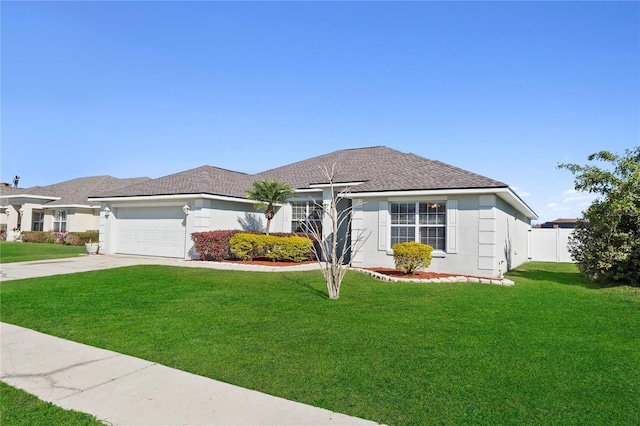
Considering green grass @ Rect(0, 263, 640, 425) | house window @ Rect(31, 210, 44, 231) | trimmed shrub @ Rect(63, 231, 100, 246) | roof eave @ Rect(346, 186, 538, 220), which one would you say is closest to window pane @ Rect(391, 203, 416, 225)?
roof eave @ Rect(346, 186, 538, 220)

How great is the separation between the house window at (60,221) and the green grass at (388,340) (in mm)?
21719

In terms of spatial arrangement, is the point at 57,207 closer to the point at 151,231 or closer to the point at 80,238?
the point at 80,238

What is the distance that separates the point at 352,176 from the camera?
1700 centimetres

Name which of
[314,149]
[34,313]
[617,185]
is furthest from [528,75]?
[34,313]

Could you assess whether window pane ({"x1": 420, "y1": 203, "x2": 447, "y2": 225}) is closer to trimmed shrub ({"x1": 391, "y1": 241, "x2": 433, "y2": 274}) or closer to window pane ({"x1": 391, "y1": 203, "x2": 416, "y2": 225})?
window pane ({"x1": 391, "y1": 203, "x2": 416, "y2": 225})

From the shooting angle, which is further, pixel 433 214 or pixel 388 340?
pixel 433 214

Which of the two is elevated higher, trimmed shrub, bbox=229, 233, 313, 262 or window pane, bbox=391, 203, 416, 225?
window pane, bbox=391, 203, 416, 225

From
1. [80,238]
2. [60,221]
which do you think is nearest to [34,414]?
[80,238]

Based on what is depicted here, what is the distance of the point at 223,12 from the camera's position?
11906mm

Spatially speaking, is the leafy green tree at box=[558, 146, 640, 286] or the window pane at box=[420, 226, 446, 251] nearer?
the leafy green tree at box=[558, 146, 640, 286]

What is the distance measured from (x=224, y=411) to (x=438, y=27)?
41.2 feet

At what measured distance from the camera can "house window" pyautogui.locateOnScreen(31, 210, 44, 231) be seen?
31.3m

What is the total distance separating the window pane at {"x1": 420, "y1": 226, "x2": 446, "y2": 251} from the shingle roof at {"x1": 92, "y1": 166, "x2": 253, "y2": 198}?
30.4 feet

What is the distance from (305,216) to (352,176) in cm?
324
